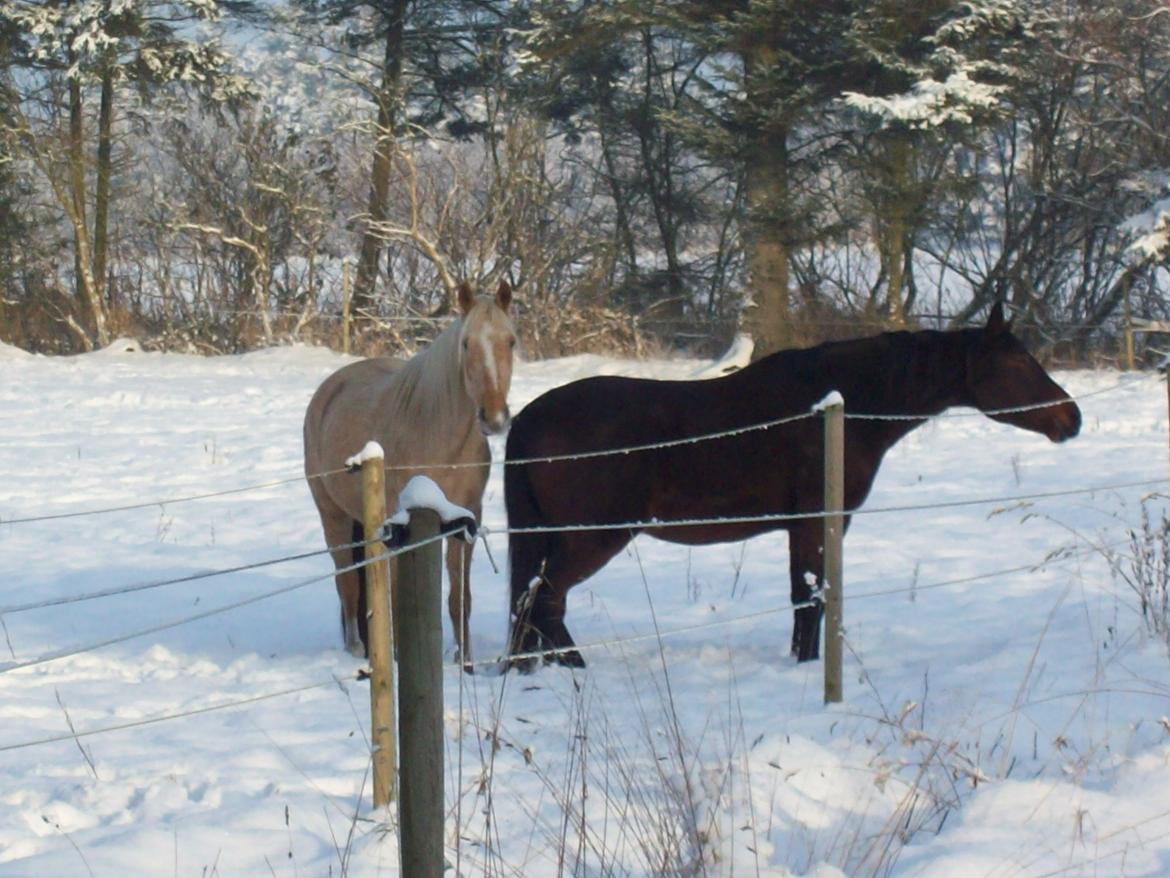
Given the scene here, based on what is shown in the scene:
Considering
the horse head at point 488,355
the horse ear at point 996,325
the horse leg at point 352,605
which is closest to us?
the horse head at point 488,355

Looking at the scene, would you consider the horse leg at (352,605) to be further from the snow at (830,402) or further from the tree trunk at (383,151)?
the tree trunk at (383,151)

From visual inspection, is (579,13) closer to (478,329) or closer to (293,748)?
(478,329)

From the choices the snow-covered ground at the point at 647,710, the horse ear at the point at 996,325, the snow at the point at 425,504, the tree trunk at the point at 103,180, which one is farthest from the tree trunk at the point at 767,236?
the snow at the point at 425,504

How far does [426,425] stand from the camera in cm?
623

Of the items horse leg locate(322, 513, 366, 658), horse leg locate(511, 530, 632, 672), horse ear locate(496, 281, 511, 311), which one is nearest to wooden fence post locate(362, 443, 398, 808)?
horse leg locate(511, 530, 632, 672)

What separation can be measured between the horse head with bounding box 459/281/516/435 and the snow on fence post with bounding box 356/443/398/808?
1.69 meters

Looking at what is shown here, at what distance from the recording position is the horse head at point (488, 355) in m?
5.71

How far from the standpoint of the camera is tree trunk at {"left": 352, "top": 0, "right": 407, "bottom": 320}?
931 inches

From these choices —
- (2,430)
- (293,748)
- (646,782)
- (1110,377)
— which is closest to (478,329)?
(293,748)

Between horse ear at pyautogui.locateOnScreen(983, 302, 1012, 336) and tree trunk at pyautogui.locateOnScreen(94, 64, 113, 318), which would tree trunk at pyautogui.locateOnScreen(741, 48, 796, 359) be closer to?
tree trunk at pyautogui.locateOnScreen(94, 64, 113, 318)

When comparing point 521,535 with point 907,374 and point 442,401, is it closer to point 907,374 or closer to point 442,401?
point 442,401

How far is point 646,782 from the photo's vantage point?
3969mm

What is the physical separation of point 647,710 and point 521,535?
122 cm

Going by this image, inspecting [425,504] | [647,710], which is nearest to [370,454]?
[425,504]
